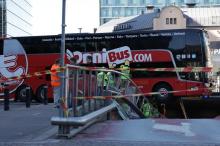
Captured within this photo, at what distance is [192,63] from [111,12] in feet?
353

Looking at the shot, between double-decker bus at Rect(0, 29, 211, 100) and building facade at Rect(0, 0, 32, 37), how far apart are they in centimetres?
4480

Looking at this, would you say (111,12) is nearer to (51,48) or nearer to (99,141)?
(51,48)

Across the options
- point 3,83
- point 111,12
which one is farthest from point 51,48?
point 111,12

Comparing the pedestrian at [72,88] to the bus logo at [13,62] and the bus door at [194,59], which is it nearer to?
the bus door at [194,59]

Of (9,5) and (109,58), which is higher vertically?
(9,5)

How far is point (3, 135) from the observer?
10.1 meters

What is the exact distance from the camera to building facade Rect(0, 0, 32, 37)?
84250 mm

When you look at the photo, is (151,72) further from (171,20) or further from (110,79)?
(171,20)

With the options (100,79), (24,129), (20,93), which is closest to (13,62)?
(20,93)

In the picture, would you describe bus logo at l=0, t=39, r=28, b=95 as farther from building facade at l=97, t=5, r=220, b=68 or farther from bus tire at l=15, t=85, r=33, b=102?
building facade at l=97, t=5, r=220, b=68

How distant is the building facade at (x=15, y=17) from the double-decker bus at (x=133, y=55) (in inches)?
1764

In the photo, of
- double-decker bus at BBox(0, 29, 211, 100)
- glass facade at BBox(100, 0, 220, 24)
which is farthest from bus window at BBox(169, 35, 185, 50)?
glass facade at BBox(100, 0, 220, 24)

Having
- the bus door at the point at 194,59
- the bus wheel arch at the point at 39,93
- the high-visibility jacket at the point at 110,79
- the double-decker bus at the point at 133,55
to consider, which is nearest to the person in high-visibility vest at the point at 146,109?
the double-decker bus at the point at 133,55

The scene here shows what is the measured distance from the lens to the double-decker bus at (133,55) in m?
26.7
